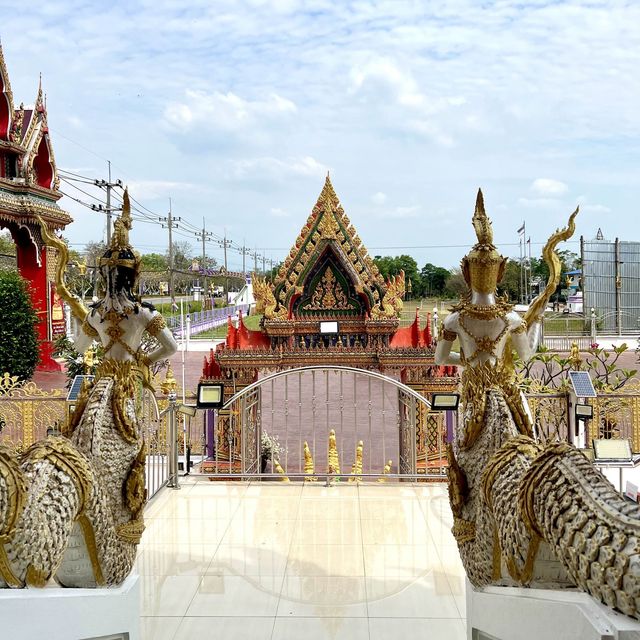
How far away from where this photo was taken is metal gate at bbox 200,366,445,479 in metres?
5.40

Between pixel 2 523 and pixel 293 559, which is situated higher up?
pixel 2 523

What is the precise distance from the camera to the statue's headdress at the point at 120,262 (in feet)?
9.67

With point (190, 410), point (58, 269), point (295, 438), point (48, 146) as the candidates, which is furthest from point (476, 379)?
point (48, 146)

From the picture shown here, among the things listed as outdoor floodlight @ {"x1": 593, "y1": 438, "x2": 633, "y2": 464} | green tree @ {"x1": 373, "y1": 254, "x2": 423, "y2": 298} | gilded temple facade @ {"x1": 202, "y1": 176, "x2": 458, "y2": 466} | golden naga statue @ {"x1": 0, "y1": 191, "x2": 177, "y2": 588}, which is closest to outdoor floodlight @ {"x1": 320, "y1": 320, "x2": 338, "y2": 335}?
gilded temple facade @ {"x1": 202, "y1": 176, "x2": 458, "y2": 466}

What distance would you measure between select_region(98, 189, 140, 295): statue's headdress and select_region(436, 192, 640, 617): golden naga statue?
4.75 feet

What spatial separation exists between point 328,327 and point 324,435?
108 inches

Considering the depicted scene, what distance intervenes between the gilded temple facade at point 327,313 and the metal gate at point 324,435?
12.1 inches

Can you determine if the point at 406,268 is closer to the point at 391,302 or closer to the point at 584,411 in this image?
the point at 391,302

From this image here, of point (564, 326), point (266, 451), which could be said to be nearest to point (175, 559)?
point (266, 451)

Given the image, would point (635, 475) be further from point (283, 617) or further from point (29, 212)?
point (29, 212)

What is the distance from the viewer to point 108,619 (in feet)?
6.39

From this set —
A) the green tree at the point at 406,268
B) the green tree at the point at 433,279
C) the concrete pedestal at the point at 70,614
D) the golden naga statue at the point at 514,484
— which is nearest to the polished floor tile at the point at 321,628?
the golden naga statue at the point at 514,484

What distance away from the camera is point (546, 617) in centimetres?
156

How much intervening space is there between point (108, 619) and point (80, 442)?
84cm
